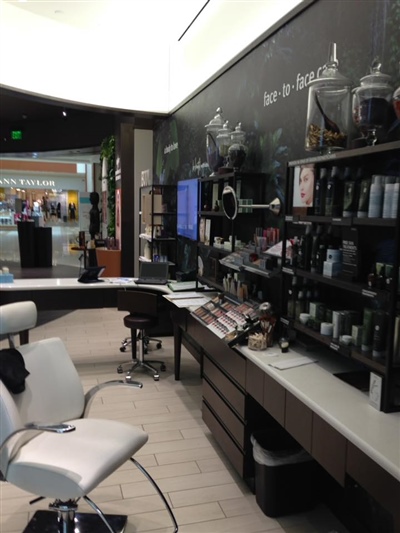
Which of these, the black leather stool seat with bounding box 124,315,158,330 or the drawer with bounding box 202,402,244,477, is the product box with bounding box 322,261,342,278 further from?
the black leather stool seat with bounding box 124,315,158,330

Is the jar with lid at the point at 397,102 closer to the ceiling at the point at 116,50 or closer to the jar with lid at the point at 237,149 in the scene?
the jar with lid at the point at 237,149

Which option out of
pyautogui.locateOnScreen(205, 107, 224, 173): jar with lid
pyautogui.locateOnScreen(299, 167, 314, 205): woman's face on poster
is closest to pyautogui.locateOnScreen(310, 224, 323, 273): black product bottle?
pyautogui.locateOnScreen(299, 167, 314, 205): woman's face on poster

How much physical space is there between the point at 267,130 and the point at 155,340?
10.4 ft

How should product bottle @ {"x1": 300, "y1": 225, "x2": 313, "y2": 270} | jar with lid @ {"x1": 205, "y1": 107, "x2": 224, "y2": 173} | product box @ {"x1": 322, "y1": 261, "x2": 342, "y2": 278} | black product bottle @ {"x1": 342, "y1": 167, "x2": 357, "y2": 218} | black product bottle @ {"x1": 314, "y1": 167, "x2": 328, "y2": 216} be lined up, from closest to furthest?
1. black product bottle @ {"x1": 342, "y1": 167, "x2": 357, "y2": 218}
2. product box @ {"x1": 322, "y1": 261, "x2": 342, "y2": 278}
3. black product bottle @ {"x1": 314, "y1": 167, "x2": 328, "y2": 216}
4. product bottle @ {"x1": 300, "y1": 225, "x2": 313, "y2": 270}
5. jar with lid @ {"x1": 205, "y1": 107, "x2": 224, "y2": 173}

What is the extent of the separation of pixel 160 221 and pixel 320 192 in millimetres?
4053

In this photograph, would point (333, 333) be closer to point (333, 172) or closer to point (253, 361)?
point (253, 361)

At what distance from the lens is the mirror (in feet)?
10.3

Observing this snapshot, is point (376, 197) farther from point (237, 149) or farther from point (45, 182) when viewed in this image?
point (45, 182)

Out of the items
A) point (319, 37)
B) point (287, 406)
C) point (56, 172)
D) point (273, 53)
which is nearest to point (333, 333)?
point (287, 406)

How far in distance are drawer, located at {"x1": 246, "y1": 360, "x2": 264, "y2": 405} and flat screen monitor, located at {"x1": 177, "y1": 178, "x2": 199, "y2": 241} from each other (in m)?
2.34

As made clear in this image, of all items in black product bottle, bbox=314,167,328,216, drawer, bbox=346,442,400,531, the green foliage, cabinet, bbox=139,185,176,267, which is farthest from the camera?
the green foliage

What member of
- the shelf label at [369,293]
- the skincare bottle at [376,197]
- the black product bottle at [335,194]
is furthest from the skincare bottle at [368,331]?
the black product bottle at [335,194]

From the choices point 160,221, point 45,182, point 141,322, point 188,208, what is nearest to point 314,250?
point 141,322

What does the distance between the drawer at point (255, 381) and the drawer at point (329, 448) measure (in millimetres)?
538
